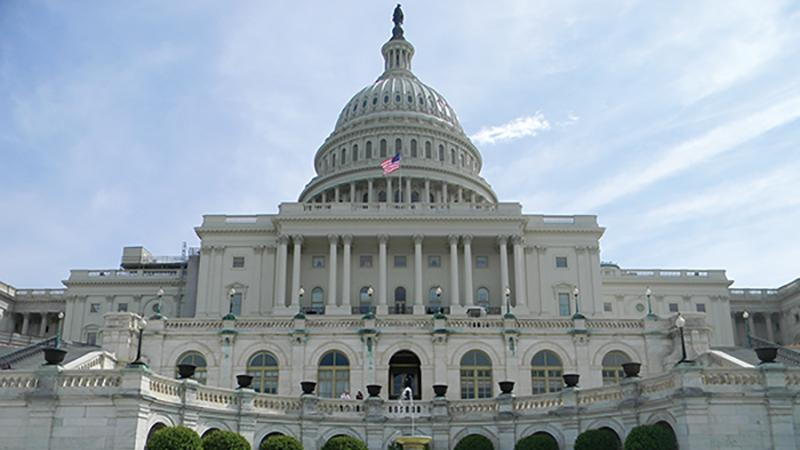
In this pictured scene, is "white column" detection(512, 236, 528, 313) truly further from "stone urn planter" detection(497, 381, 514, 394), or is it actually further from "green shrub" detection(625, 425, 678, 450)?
"green shrub" detection(625, 425, 678, 450)

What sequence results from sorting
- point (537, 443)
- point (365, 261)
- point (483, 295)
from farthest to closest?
point (365, 261) → point (483, 295) → point (537, 443)

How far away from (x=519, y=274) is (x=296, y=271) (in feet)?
80.1

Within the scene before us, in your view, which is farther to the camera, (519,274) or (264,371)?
(519,274)

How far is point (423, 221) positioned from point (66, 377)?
59261mm

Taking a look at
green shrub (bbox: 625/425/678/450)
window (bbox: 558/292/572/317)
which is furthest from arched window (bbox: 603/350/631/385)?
window (bbox: 558/292/572/317)

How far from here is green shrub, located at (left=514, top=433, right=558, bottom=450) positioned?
120 ft

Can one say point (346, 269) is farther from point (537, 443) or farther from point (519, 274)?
point (537, 443)

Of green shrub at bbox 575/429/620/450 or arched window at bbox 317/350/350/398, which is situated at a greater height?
arched window at bbox 317/350/350/398

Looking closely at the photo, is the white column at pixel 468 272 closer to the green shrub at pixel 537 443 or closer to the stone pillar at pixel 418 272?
the stone pillar at pixel 418 272

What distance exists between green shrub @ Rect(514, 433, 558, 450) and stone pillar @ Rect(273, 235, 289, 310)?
4988 cm

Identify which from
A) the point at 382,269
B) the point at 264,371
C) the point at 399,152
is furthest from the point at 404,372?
the point at 399,152

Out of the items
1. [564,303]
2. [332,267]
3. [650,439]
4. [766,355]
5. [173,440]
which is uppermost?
[332,267]

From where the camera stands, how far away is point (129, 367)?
108 ft

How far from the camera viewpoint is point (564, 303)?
8906 centimetres
